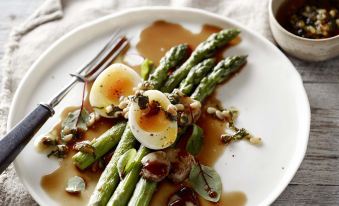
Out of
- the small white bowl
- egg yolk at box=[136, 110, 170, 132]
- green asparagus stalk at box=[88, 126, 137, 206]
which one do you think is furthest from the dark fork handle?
the small white bowl

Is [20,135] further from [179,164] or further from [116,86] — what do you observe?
[179,164]

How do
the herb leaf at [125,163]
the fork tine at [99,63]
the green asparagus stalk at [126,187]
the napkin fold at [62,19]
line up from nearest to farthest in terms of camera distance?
1. the green asparagus stalk at [126,187]
2. the herb leaf at [125,163]
3. the fork tine at [99,63]
4. the napkin fold at [62,19]

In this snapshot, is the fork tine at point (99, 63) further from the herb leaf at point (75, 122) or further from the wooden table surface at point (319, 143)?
the wooden table surface at point (319, 143)

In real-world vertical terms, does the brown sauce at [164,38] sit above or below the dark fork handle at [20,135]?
below

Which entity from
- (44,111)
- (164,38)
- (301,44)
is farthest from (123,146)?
(301,44)

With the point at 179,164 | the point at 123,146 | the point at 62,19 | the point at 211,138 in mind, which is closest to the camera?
the point at 179,164

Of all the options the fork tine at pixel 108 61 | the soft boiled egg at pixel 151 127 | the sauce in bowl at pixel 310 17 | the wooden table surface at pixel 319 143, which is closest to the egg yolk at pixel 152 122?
the soft boiled egg at pixel 151 127

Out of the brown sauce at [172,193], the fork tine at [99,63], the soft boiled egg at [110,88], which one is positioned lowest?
the brown sauce at [172,193]

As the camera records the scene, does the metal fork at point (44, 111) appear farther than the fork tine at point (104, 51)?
No

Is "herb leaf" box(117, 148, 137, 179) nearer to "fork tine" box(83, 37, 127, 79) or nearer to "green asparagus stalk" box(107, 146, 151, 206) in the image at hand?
"green asparagus stalk" box(107, 146, 151, 206)
